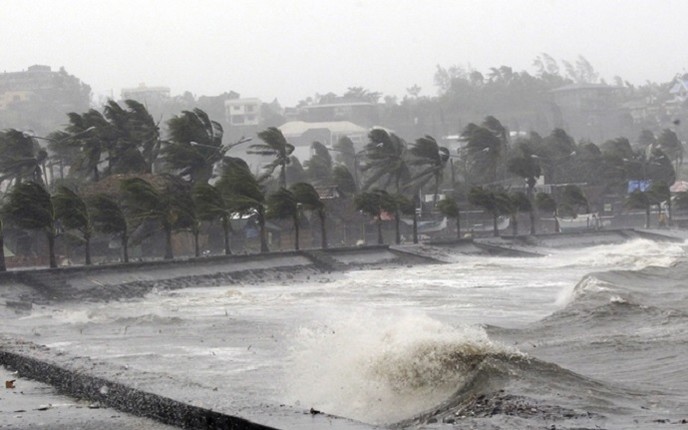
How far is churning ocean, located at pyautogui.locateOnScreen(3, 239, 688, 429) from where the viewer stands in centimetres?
1124

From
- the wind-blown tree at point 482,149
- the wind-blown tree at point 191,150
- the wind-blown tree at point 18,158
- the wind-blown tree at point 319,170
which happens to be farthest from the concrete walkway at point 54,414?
the wind-blown tree at point 482,149

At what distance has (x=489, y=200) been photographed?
69812 mm

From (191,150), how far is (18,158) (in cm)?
749

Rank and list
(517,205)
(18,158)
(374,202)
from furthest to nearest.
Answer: (517,205), (374,202), (18,158)

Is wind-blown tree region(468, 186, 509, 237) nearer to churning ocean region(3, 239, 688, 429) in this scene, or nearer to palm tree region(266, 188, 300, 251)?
palm tree region(266, 188, 300, 251)

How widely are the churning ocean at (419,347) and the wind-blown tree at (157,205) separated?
657cm

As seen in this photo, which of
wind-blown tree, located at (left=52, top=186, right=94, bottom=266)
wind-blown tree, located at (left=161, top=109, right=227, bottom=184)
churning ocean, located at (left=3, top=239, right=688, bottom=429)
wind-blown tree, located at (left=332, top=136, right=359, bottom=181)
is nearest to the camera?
churning ocean, located at (left=3, top=239, right=688, bottom=429)

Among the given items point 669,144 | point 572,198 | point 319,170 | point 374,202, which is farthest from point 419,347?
point 669,144

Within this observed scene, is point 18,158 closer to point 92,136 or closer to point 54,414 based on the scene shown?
point 92,136

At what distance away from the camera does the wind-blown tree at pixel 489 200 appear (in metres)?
69.2

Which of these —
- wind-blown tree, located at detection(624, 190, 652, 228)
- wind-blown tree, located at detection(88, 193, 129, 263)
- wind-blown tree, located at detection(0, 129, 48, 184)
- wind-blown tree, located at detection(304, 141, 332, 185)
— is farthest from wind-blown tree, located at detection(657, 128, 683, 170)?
wind-blown tree, located at detection(88, 193, 129, 263)

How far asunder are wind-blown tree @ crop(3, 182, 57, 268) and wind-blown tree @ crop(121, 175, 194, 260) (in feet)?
17.9

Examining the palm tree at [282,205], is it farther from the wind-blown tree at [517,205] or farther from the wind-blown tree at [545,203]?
the wind-blown tree at [545,203]

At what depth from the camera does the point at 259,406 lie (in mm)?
8516
